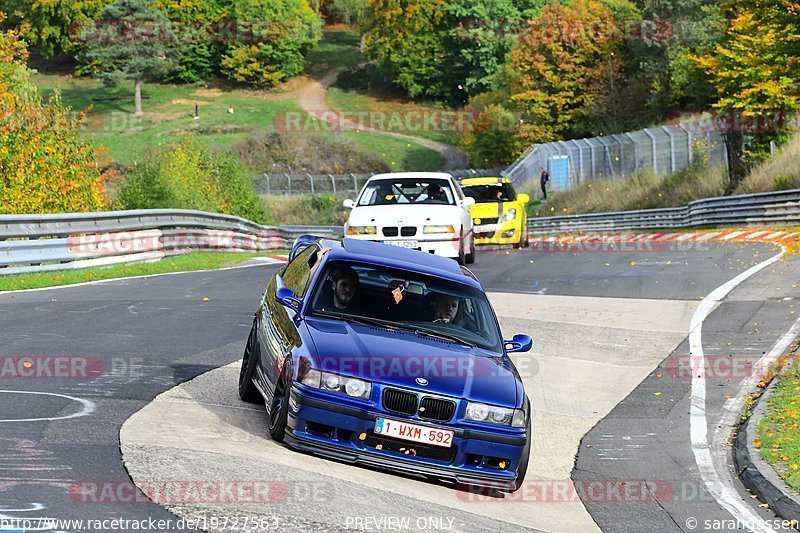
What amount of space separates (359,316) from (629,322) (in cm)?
825

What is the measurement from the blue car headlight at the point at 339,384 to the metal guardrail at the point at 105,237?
1240 cm

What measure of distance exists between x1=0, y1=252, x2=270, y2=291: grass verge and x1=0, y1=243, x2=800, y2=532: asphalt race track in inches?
39.3

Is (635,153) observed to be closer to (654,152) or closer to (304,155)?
(654,152)

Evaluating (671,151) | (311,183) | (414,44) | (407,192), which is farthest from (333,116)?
(407,192)

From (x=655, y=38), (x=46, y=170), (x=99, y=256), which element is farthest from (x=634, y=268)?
(x=655, y=38)

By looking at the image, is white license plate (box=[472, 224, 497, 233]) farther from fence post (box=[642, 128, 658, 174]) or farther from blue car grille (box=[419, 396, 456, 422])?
fence post (box=[642, 128, 658, 174])

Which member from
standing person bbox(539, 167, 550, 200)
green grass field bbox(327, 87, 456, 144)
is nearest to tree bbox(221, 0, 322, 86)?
green grass field bbox(327, 87, 456, 144)

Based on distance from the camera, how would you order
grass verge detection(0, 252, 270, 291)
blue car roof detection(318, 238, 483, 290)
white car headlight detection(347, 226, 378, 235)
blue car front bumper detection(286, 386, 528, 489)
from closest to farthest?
blue car front bumper detection(286, 386, 528, 489) → blue car roof detection(318, 238, 483, 290) → grass verge detection(0, 252, 270, 291) → white car headlight detection(347, 226, 378, 235)

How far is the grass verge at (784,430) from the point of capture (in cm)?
936

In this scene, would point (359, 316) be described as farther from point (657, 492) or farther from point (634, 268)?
point (634, 268)

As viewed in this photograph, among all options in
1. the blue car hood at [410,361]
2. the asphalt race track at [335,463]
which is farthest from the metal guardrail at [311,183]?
the blue car hood at [410,361]

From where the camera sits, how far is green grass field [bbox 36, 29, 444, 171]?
97500mm

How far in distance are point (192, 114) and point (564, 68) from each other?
42247 mm

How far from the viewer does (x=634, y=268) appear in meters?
23.6
